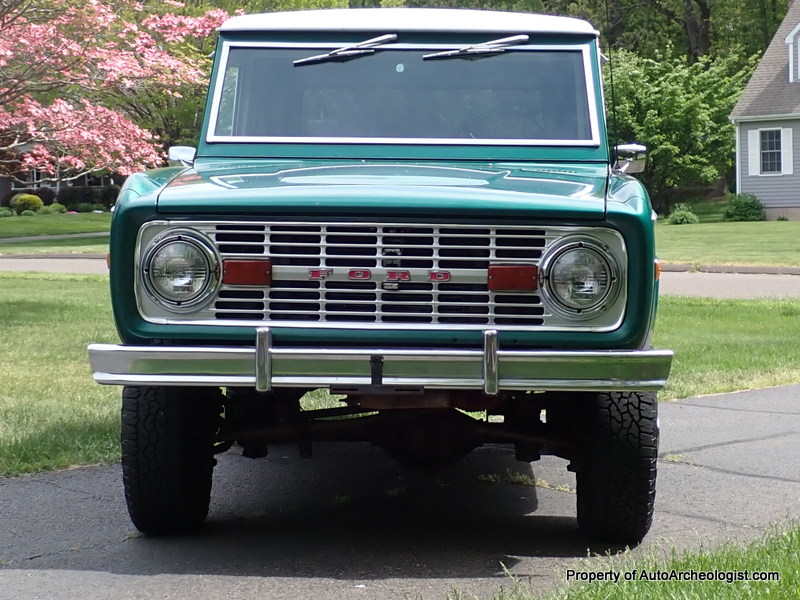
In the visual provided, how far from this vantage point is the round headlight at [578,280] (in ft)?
14.1

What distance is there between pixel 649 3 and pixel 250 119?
47.8 m

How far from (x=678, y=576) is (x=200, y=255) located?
78.5 inches

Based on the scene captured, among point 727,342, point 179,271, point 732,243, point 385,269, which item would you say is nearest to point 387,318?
point 385,269

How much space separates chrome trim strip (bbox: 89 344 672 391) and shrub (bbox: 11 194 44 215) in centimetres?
4648

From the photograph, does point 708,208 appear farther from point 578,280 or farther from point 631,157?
point 578,280

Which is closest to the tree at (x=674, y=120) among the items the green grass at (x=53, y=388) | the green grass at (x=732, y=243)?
the green grass at (x=732, y=243)

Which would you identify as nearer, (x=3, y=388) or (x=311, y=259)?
(x=311, y=259)

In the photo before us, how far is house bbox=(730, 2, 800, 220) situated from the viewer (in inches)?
1421

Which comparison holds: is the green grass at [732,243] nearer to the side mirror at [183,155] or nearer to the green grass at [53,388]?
the green grass at [53,388]

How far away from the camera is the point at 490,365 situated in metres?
4.18

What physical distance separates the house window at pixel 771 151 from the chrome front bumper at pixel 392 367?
112 ft

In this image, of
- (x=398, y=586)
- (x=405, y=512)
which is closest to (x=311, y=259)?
(x=398, y=586)

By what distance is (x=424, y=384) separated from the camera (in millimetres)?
4188

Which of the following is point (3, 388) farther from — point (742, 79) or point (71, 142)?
point (742, 79)
